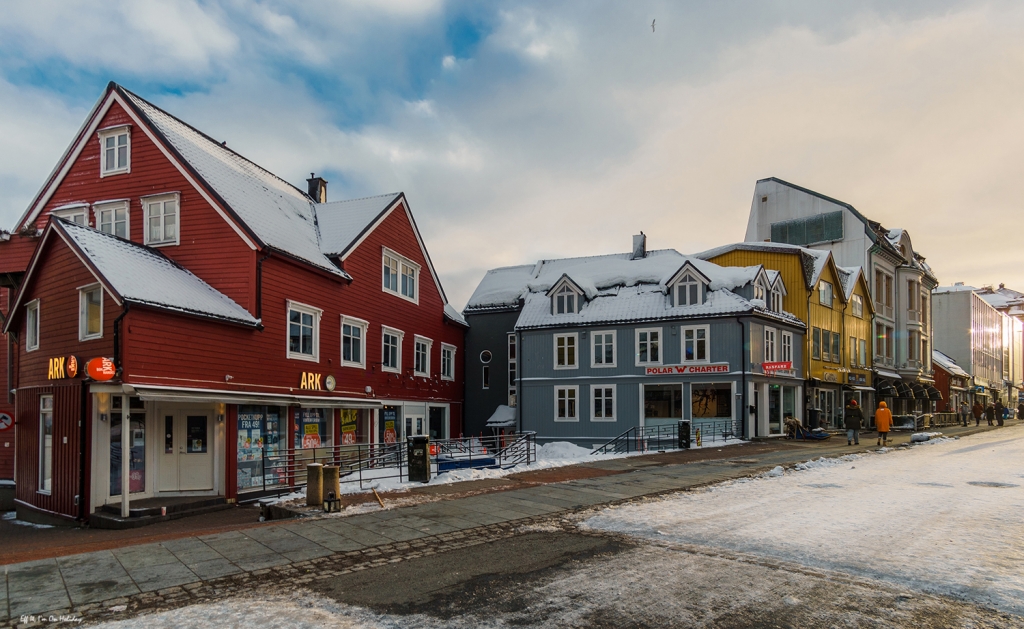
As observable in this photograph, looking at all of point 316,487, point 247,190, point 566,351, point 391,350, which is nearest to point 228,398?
point 316,487

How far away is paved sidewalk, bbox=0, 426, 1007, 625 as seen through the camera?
8.23 m

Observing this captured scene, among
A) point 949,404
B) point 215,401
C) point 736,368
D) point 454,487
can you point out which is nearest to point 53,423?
point 215,401

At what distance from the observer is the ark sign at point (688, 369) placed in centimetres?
3316

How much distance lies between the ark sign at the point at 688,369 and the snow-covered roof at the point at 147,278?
67.0 feet

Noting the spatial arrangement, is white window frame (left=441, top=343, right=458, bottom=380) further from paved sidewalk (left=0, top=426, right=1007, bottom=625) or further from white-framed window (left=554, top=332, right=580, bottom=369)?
paved sidewalk (left=0, top=426, right=1007, bottom=625)

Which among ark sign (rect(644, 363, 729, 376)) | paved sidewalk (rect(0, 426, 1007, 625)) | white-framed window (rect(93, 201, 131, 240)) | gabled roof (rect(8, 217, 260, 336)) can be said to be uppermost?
white-framed window (rect(93, 201, 131, 240))

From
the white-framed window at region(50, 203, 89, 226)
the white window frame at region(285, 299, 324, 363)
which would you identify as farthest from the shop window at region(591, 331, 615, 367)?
the white-framed window at region(50, 203, 89, 226)

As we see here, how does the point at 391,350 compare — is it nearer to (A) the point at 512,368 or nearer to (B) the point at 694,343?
(A) the point at 512,368

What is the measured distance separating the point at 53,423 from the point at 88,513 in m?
3.02

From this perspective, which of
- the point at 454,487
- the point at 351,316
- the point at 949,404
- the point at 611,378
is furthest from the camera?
the point at 949,404

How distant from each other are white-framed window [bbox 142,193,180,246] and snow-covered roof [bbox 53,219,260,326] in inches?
35.3

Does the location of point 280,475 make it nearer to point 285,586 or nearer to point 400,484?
point 400,484

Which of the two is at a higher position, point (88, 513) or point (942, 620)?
point (942, 620)

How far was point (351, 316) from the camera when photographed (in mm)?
25562
